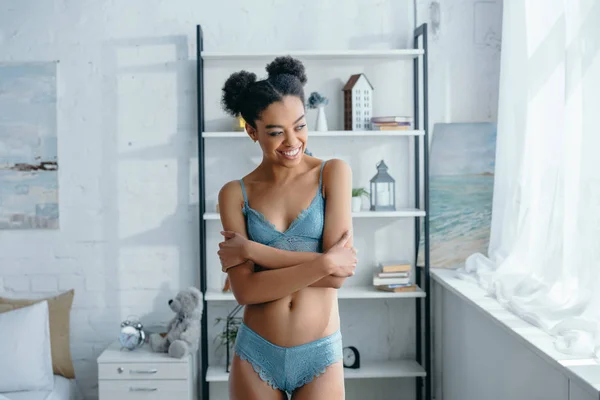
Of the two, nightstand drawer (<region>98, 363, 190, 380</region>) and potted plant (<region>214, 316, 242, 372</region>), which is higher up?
potted plant (<region>214, 316, 242, 372</region>)

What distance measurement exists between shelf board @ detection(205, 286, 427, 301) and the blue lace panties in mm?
1687

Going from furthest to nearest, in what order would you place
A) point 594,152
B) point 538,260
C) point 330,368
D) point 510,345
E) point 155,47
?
point 155,47 < point 538,260 < point 510,345 < point 594,152 < point 330,368

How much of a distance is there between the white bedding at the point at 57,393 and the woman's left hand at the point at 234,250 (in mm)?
1650

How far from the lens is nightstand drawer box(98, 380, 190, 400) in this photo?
3.36 meters

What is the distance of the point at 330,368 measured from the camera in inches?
71.0

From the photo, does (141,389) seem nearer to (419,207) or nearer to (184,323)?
(184,323)

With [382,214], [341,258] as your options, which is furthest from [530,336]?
[382,214]

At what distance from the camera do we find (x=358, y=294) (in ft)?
11.7

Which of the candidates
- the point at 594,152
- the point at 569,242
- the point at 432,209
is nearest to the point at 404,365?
the point at 432,209

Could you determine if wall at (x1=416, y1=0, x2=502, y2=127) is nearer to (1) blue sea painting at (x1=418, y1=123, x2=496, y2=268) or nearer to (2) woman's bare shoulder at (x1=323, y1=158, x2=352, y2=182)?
(1) blue sea painting at (x1=418, y1=123, x2=496, y2=268)

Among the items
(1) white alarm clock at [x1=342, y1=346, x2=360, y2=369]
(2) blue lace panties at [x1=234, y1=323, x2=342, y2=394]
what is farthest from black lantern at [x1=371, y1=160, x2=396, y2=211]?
(2) blue lace panties at [x1=234, y1=323, x2=342, y2=394]

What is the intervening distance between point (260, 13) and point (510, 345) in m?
2.06

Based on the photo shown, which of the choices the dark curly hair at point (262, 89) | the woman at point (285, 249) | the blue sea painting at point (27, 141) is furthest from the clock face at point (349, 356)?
the dark curly hair at point (262, 89)

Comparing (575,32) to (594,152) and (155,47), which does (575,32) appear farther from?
(155,47)
